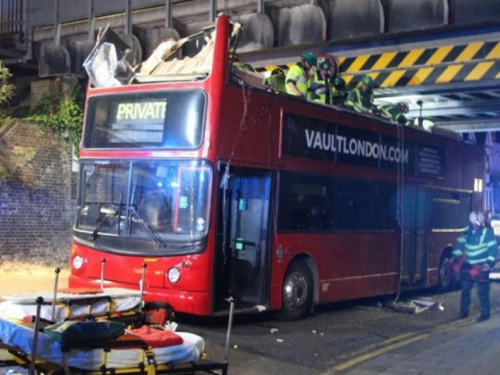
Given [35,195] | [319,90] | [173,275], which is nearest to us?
[173,275]

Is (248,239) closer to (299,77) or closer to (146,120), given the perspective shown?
(146,120)

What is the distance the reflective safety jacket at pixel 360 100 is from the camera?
13085 mm

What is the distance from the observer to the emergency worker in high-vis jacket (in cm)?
1205

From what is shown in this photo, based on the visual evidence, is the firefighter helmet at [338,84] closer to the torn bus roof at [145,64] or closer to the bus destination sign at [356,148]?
the bus destination sign at [356,148]

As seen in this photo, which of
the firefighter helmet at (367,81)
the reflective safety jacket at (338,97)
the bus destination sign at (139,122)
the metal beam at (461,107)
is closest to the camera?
the bus destination sign at (139,122)

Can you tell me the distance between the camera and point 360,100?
13.3 m

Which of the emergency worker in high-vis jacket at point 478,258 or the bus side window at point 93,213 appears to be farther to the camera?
the emergency worker in high-vis jacket at point 478,258

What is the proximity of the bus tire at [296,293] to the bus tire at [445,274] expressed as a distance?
5169mm

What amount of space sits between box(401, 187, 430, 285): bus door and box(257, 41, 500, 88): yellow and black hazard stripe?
7.21 feet

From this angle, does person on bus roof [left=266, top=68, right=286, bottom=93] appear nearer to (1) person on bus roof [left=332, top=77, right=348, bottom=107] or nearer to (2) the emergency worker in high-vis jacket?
(1) person on bus roof [left=332, top=77, right=348, bottom=107]

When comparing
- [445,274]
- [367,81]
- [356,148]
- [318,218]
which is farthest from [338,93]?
[445,274]

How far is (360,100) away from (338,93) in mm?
598

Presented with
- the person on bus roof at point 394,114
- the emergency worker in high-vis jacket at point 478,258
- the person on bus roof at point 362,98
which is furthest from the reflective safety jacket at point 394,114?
the emergency worker in high-vis jacket at point 478,258

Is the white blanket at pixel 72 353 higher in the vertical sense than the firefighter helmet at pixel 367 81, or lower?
lower
